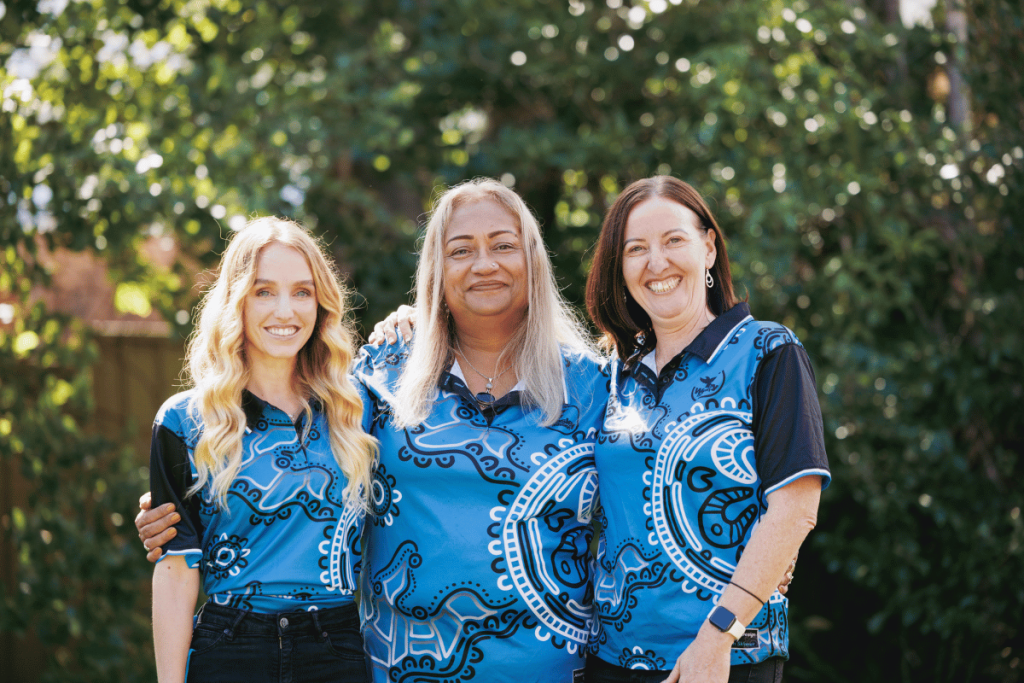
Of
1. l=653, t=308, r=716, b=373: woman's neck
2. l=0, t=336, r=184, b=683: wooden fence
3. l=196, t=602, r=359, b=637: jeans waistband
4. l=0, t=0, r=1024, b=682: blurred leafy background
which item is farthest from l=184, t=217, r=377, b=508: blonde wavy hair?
l=0, t=336, r=184, b=683: wooden fence

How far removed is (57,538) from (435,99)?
277 centimetres

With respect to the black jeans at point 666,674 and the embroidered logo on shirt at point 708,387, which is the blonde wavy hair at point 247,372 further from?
the embroidered logo on shirt at point 708,387

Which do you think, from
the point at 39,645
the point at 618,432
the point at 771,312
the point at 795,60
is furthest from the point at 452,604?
the point at 39,645

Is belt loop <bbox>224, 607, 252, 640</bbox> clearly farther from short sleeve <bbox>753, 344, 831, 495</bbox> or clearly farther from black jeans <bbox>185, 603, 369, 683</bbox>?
short sleeve <bbox>753, 344, 831, 495</bbox>

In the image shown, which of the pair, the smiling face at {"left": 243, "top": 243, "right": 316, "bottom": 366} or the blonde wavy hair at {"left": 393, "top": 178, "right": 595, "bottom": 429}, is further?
the blonde wavy hair at {"left": 393, "top": 178, "right": 595, "bottom": 429}

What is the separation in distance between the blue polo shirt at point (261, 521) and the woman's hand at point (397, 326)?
1.77 feet

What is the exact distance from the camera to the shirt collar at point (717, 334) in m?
2.07

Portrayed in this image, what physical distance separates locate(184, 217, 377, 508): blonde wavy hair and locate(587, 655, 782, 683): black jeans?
2.38 ft

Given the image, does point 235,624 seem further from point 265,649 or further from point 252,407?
point 252,407

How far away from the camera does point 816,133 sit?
3.68 meters

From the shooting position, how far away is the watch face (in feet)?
6.00

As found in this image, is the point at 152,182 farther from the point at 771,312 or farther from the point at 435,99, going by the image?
the point at 771,312

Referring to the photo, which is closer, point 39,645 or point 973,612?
point 973,612

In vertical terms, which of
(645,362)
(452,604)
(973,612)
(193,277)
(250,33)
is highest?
(250,33)
